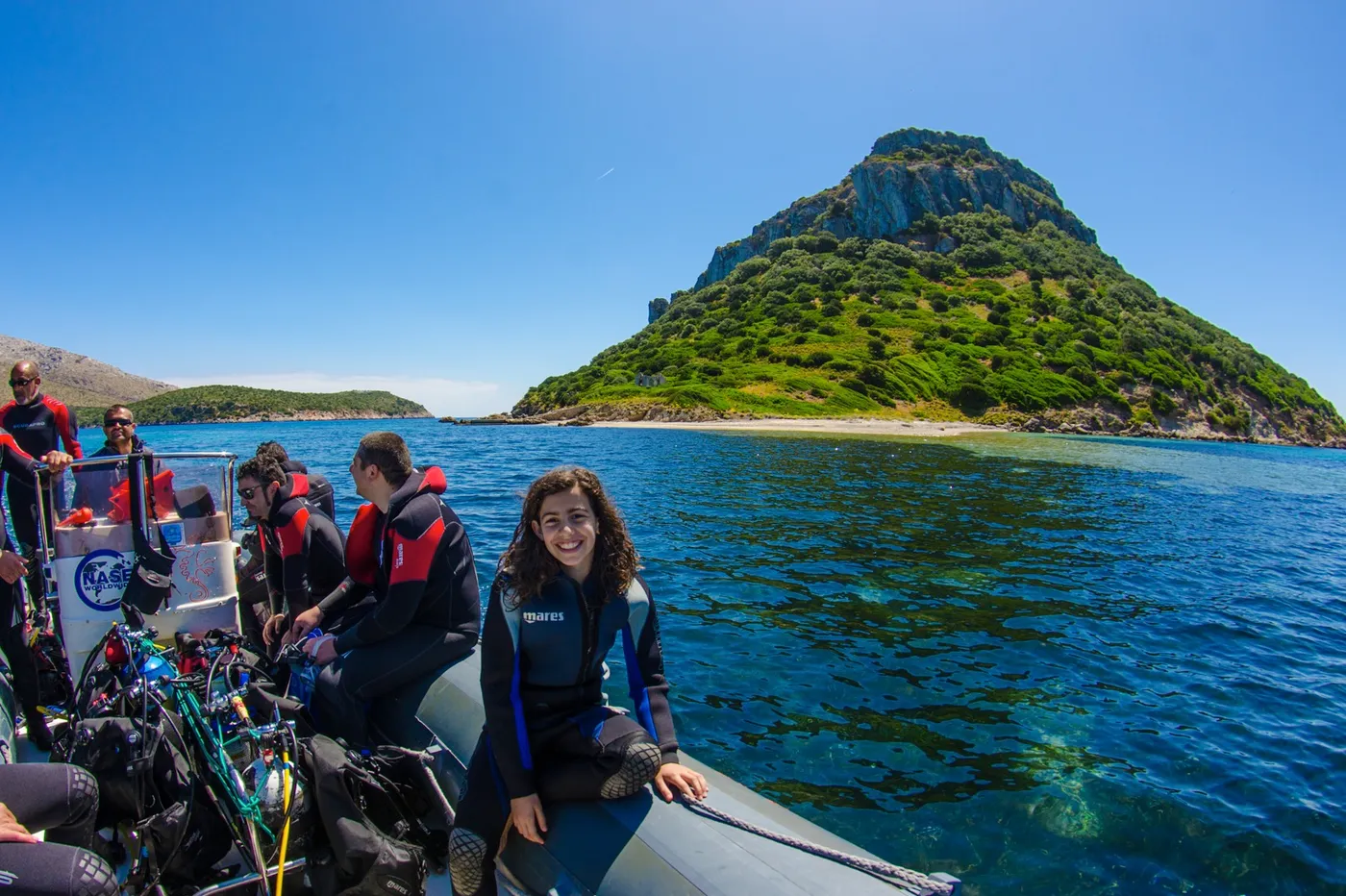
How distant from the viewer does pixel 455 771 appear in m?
3.28

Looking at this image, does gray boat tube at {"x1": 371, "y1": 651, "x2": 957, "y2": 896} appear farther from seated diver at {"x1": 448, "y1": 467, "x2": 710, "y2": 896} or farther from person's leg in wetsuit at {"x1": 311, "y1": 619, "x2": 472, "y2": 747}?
person's leg in wetsuit at {"x1": 311, "y1": 619, "x2": 472, "y2": 747}

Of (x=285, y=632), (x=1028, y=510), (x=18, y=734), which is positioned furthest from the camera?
(x=1028, y=510)

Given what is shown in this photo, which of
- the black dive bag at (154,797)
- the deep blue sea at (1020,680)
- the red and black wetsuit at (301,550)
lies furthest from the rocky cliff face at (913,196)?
the black dive bag at (154,797)

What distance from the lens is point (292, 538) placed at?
4.69 metres

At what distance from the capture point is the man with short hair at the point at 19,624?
4195 mm

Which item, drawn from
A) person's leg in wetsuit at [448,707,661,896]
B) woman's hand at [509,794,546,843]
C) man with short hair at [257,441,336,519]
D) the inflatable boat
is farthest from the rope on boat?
man with short hair at [257,441,336,519]

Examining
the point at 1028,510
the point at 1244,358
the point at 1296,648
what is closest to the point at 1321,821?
the point at 1296,648

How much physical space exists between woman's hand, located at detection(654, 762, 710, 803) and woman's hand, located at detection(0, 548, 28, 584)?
14.4 ft

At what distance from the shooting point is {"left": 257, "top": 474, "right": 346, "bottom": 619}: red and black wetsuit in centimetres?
462

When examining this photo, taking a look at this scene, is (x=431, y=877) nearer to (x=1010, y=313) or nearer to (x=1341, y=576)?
(x=1341, y=576)

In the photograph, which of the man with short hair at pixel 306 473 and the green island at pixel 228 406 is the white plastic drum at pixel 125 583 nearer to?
the man with short hair at pixel 306 473

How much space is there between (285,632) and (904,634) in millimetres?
6989

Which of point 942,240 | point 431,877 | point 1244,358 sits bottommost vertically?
point 431,877

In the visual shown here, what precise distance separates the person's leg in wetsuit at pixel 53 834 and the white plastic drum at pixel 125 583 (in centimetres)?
203
